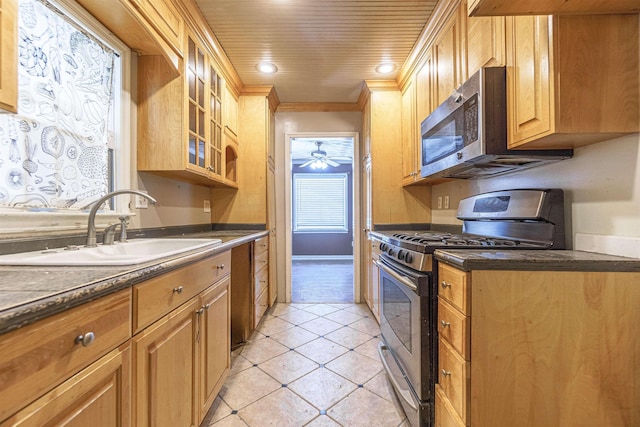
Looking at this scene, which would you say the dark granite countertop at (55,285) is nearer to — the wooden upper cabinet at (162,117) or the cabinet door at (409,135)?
the wooden upper cabinet at (162,117)

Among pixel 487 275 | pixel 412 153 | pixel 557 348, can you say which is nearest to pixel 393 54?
pixel 412 153

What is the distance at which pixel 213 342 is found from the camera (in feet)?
4.54

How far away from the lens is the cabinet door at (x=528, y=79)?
103cm

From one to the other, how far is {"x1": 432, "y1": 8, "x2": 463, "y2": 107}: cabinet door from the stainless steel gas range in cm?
73

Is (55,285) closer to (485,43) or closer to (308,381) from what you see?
(308,381)

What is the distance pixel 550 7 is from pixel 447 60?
2.77 feet

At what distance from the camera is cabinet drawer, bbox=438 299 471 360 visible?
1.01 metres

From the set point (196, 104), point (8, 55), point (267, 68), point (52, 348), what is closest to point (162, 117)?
point (196, 104)

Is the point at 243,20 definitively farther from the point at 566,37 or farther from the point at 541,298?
the point at 541,298

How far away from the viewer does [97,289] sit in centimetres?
64

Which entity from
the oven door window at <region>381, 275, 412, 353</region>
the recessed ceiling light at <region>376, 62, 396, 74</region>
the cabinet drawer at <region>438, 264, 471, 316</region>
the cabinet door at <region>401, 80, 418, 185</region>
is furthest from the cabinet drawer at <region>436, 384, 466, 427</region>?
the recessed ceiling light at <region>376, 62, 396, 74</region>

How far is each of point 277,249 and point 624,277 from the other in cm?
283

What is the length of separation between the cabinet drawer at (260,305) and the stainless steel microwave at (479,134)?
1.80 meters

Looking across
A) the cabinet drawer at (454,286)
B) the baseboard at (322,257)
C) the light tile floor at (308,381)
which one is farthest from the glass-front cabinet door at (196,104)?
the baseboard at (322,257)
